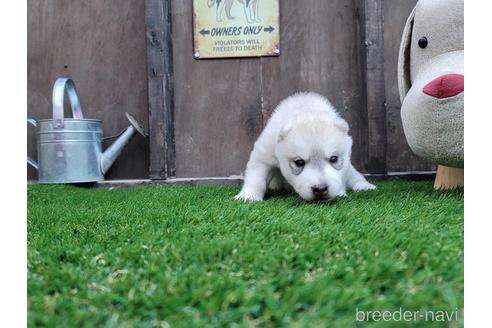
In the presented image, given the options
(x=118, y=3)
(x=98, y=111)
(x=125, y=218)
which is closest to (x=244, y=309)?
(x=125, y=218)

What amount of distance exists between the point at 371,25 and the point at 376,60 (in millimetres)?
240

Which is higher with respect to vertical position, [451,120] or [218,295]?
[451,120]

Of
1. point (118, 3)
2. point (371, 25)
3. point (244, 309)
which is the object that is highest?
point (118, 3)

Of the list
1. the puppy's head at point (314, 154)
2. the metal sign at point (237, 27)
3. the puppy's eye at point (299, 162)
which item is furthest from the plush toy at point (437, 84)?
the metal sign at point (237, 27)

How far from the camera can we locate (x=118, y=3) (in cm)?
320

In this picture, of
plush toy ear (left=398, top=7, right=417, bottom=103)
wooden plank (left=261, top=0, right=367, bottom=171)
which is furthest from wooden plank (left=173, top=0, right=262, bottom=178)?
plush toy ear (left=398, top=7, right=417, bottom=103)

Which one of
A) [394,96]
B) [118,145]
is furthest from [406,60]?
[118,145]

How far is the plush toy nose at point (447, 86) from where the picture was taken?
160 cm

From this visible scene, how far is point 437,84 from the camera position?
1636 mm

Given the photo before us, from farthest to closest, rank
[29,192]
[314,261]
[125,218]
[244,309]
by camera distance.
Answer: [29,192], [125,218], [314,261], [244,309]

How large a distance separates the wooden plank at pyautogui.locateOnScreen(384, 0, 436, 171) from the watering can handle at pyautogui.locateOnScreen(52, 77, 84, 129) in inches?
87.4

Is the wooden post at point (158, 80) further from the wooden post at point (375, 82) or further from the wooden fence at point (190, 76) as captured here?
the wooden post at point (375, 82)

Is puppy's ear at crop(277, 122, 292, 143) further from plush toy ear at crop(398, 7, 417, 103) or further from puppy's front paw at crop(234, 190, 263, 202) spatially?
plush toy ear at crop(398, 7, 417, 103)

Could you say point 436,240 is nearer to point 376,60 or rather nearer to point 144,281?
point 144,281
